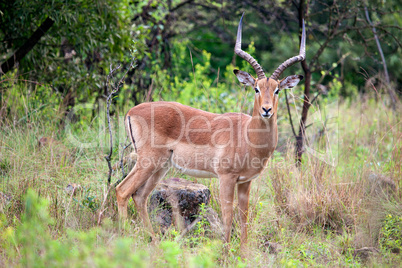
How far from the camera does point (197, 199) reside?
493cm

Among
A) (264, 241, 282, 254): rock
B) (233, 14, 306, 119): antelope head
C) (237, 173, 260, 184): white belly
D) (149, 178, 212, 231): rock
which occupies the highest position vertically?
(233, 14, 306, 119): antelope head

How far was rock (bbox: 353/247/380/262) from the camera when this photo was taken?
4.27 m

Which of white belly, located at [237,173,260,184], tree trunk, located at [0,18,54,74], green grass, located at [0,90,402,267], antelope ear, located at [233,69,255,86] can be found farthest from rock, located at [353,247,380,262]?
tree trunk, located at [0,18,54,74]

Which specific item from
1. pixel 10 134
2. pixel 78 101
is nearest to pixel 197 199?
pixel 10 134

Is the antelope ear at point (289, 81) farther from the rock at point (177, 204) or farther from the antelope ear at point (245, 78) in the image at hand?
the rock at point (177, 204)

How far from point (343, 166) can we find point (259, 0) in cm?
444

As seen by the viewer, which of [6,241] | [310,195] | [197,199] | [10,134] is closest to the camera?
[6,241]

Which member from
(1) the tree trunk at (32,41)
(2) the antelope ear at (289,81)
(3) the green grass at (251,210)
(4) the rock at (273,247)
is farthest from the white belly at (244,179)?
(1) the tree trunk at (32,41)

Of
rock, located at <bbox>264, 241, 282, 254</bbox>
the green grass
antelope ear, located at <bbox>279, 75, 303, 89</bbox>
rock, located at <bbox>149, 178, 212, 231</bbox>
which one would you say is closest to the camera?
the green grass

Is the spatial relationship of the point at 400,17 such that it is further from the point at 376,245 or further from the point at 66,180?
the point at 66,180

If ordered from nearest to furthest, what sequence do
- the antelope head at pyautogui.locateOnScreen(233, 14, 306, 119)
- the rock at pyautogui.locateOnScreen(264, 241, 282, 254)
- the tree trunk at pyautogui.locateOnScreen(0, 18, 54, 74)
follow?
the antelope head at pyautogui.locateOnScreen(233, 14, 306, 119), the rock at pyautogui.locateOnScreen(264, 241, 282, 254), the tree trunk at pyautogui.locateOnScreen(0, 18, 54, 74)

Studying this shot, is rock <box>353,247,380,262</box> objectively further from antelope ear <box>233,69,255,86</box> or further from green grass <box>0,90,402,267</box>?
antelope ear <box>233,69,255,86</box>

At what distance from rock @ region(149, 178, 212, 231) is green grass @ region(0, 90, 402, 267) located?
10.6 inches

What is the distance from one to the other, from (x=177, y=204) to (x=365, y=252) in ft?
7.26
